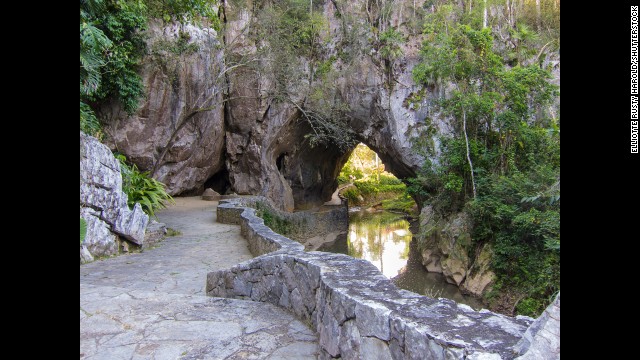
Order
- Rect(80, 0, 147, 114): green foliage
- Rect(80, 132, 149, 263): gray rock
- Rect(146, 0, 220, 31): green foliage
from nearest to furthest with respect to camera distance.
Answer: Rect(80, 132, 149, 263): gray rock
Rect(80, 0, 147, 114): green foliage
Rect(146, 0, 220, 31): green foliage

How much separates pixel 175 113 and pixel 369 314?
15.1 m

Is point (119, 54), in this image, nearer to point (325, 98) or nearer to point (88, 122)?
point (88, 122)

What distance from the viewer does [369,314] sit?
7.52 feet

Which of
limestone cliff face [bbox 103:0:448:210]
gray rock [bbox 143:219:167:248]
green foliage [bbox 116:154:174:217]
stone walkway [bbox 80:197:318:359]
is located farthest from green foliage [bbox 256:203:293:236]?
stone walkway [bbox 80:197:318:359]

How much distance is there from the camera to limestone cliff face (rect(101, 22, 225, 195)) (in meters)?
13.9

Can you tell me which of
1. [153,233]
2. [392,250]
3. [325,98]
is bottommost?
[392,250]

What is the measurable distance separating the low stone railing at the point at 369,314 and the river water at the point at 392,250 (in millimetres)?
5003

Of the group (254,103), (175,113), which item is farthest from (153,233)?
(254,103)

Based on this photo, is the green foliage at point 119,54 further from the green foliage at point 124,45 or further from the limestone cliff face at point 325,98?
the limestone cliff face at point 325,98

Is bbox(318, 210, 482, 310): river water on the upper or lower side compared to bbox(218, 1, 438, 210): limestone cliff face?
lower

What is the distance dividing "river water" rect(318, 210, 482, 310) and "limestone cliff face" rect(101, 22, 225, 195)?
7223mm

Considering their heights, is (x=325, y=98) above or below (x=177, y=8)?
below

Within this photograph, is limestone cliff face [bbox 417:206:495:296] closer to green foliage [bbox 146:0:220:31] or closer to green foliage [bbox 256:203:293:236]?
green foliage [bbox 256:203:293:236]
